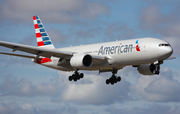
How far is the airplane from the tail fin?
434cm

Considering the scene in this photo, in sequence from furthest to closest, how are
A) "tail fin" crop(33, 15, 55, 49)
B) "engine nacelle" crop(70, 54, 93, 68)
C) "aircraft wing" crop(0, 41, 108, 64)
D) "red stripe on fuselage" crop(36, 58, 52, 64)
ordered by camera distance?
"tail fin" crop(33, 15, 55, 49), "red stripe on fuselage" crop(36, 58, 52, 64), "engine nacelle" crop(70, 54, 93, 68), "aircraft wing" crop(0, 41, 108, 64)

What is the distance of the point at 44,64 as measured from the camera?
50906 mm

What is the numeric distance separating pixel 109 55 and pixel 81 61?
3.97 metres

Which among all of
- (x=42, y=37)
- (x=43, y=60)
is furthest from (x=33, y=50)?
(x=42, y=37)

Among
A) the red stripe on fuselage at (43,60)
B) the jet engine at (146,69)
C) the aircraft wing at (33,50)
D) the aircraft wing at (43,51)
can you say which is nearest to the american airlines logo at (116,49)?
the aircraft wing at (43,51)

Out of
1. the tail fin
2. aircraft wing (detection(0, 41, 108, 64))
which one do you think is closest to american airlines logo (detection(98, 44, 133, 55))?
aircraft wing (detection(0, 41, 108, 64))

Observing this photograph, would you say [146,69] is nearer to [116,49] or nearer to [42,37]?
[116,49]

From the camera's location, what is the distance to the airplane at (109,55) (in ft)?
133

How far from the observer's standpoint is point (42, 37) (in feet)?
179

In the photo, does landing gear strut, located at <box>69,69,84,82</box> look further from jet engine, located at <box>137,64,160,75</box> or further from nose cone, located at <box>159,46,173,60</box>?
nose cone, located at <box>159,46,173,60</box>

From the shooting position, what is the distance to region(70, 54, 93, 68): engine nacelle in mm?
42312

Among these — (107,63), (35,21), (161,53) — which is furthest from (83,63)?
(35,21)

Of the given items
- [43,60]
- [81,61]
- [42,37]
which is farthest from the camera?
[42,37]

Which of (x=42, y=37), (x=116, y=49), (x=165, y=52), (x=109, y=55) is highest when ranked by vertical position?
(x=42, y=37)
